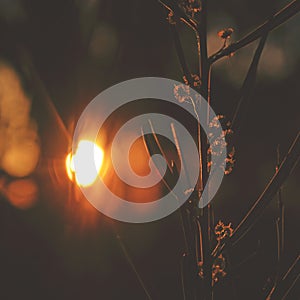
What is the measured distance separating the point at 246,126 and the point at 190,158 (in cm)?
339

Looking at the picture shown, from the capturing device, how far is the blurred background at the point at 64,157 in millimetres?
1597

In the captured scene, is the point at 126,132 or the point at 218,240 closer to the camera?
the point at 218,240

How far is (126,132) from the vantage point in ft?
4.91

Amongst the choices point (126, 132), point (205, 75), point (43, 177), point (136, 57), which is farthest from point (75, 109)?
point (43, 177)

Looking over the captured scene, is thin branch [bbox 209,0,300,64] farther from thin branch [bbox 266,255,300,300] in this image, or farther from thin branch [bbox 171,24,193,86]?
thin branch [bbox 266,255,300,300]

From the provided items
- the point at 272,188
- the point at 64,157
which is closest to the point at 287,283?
the point at 272,188

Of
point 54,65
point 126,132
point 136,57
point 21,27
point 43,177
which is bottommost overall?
point 126,132

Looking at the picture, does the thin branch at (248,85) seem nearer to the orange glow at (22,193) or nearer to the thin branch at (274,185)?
the thin branch at (274,185)

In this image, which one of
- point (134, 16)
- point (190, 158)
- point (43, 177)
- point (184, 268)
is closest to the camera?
point (184, 268)

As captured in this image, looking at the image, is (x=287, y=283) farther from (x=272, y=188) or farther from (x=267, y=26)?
(x=267, y=26)

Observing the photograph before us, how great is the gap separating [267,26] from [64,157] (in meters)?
1.35

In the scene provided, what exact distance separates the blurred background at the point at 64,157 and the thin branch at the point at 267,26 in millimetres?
453

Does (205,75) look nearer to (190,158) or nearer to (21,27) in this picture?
(190,158)

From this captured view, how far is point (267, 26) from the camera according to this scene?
0.82 metres
